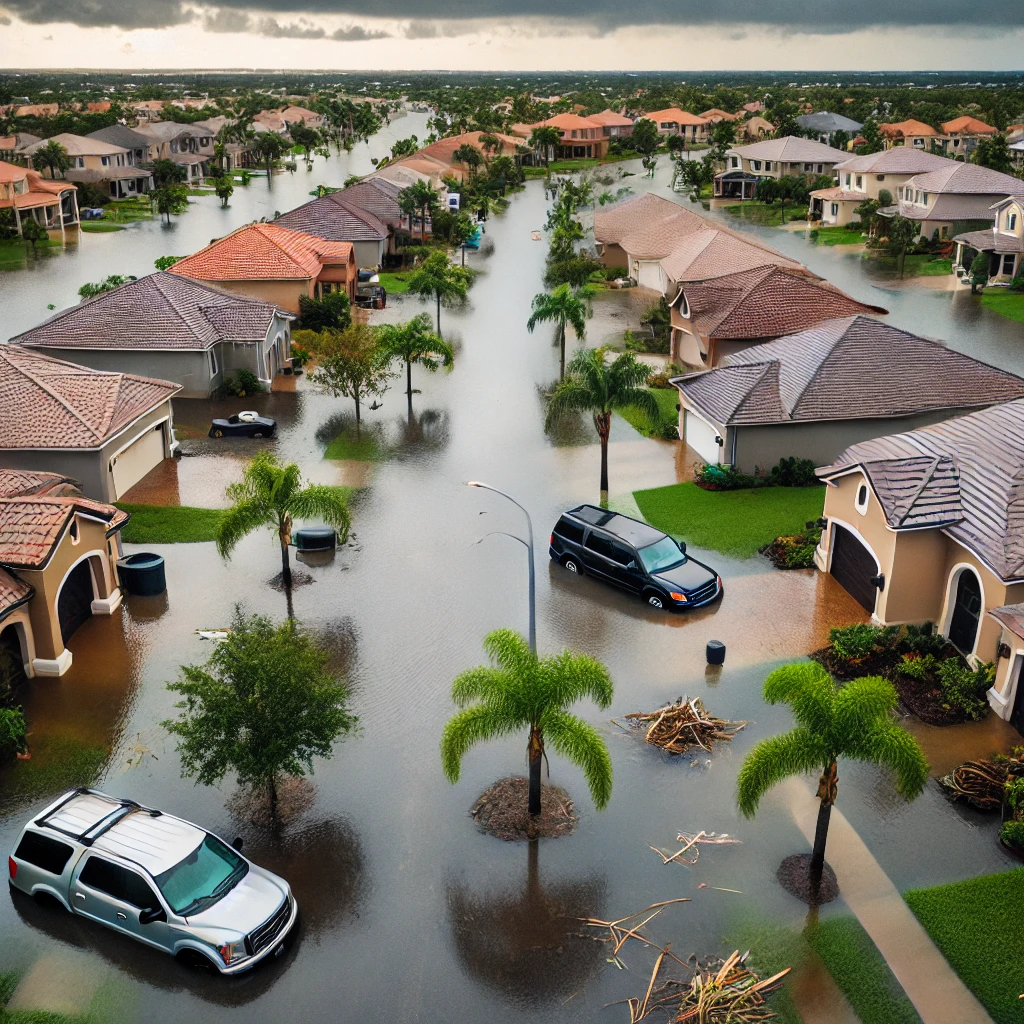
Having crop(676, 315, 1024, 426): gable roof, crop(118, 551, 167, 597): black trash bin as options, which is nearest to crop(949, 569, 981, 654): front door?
crop(676, 315, 1024, 426): gable roof

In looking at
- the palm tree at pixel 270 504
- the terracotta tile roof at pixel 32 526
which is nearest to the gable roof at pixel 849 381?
the palm tree at pixel 270 504

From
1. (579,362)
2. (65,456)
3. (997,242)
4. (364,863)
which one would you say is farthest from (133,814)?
(997,242)

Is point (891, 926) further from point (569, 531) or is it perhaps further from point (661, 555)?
point (569, 531)

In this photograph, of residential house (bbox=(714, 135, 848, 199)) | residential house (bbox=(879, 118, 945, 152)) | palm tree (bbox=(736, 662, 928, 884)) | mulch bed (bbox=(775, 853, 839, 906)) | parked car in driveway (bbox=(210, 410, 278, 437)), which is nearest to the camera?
palm tree (bbox=(736, 662, 928, 884))

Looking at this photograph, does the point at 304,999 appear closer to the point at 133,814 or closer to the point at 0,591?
the point at 133,814

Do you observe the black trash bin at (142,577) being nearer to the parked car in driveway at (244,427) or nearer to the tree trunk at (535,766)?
the parked car in driveway at (244,427)

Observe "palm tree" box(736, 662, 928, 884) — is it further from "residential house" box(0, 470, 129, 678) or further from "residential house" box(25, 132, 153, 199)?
"residential house" box(25, 132, 153, 199)
